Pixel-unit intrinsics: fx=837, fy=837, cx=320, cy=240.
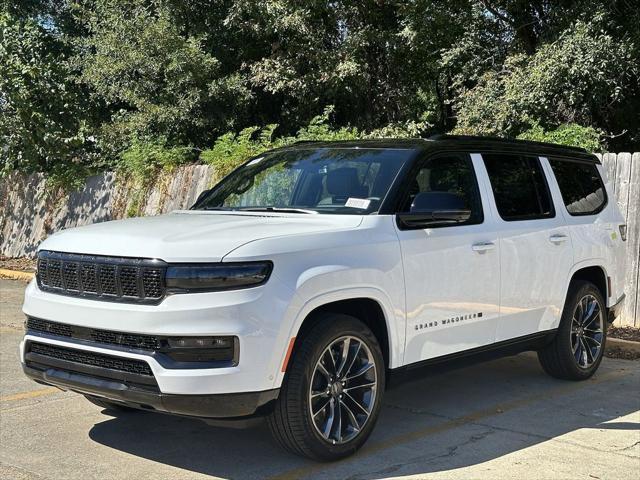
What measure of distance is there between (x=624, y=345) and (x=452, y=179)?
3663mm

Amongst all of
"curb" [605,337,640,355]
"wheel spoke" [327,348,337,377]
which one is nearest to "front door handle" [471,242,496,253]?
"wheel spoke" [327,348,337,377]

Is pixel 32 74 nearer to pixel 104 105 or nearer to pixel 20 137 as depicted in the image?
pixel 20 137

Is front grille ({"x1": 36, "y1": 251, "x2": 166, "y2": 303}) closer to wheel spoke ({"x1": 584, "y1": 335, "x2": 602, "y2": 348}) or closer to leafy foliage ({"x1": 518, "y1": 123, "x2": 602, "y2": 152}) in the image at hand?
wheel spoke ({"x1": 584, "y1": 335, "x2": 602, "y2": 348})

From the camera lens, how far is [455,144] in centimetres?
610

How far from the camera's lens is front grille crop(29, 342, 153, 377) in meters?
4.52

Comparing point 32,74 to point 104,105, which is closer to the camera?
point 32,74

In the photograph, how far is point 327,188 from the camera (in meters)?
5.76

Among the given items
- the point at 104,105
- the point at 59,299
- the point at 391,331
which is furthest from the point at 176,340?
the point at 104,105

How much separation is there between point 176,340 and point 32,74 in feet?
42.0

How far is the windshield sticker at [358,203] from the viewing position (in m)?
5.39

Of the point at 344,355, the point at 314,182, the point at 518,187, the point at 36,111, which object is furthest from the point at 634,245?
the point at 36,111

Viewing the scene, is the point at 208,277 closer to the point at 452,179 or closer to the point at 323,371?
the point at 323,371

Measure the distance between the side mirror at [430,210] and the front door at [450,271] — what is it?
0.05m

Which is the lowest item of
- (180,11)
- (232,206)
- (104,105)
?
(232,206)
